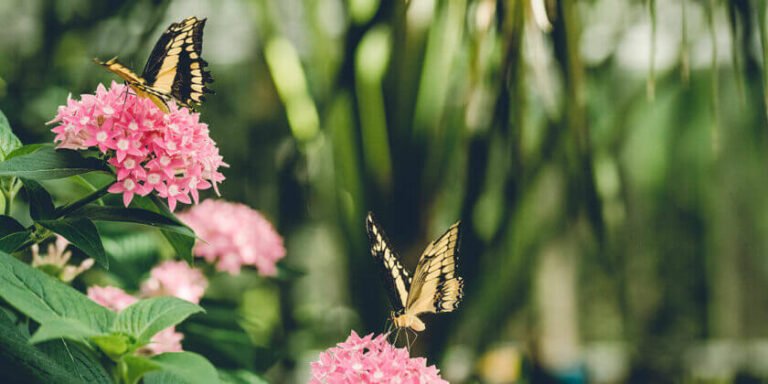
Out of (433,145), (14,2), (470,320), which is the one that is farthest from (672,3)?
A: (14,2)

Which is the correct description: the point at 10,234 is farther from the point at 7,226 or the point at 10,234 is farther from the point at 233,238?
the point at 233,238

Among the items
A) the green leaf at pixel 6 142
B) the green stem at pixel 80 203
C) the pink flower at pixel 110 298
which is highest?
the green leaf at pixel 6 142

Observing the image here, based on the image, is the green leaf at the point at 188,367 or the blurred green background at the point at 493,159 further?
the blurred green background at the point at 493,159

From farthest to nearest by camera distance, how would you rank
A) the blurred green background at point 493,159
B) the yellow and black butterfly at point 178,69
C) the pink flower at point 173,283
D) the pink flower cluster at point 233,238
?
the blurred green background at point 493,159
the pink flower cluster at point 233,238
the pink flower at point 173,283
the yellow and black butterfly at point 178,69

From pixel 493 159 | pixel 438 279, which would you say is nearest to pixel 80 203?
pixel 438 279

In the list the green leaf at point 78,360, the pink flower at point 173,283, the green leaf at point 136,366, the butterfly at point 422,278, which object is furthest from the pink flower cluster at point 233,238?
the green leaf at point 136,366

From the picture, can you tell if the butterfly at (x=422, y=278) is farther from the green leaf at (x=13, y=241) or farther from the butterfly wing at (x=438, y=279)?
the green leaf at (x=13, y=241)

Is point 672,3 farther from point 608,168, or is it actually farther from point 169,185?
point 169,185
